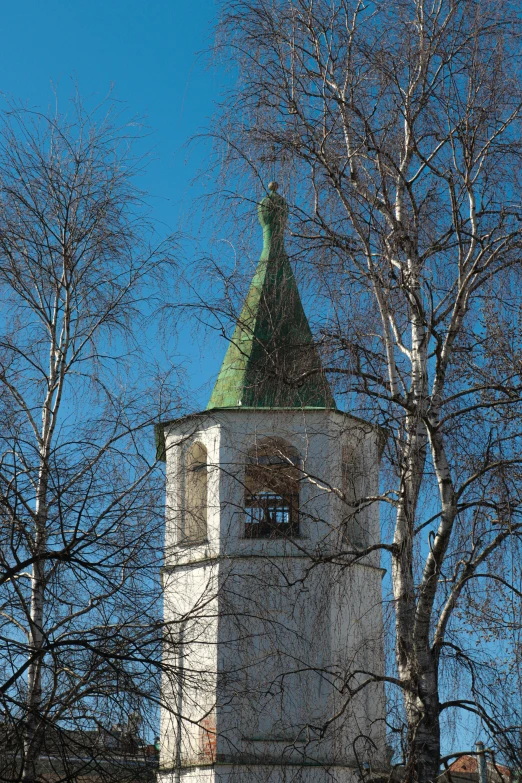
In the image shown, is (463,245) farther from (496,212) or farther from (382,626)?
(382,626)

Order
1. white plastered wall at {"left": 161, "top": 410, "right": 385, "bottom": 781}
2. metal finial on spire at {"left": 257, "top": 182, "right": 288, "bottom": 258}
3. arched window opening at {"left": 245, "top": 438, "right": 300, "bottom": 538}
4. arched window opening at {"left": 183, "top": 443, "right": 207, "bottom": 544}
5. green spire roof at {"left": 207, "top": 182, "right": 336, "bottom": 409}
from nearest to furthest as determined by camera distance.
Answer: green spire roof at {"left": 207, "top": 182, "right": 336, "bottom": 409} < metal finial on spire at {"left": 257, "top": 182, "right": 288, "bottom": 258} < arched window opening at {"left": 245, "top": 438, "right": 300, "bottom": 538} < white plastered wall at {"left": 161, "top": 410, "right": 385, "bottom": 781} < arched window opening at {"left": 183, "top": 443, "right": 207, "bottom": 544}

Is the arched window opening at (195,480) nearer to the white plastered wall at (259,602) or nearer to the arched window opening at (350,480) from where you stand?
the white plastered wall at (259,602)

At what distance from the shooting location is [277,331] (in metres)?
10.3

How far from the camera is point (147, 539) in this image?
33.2 ft

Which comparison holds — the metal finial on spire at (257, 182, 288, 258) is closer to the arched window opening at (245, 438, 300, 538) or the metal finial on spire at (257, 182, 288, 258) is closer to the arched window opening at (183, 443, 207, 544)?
the arched window opening at (245, 438, 300, 538)

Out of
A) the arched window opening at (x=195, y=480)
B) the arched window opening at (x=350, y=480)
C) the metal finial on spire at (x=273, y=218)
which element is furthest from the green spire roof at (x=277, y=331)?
the arched window opening at (x=195, y=480)

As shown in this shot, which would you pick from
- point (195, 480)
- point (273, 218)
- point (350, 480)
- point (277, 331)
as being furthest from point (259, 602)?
point (195, 480)

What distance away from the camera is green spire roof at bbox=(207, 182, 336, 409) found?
1002cm

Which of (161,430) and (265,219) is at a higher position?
(265,219)

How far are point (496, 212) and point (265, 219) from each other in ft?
6.57

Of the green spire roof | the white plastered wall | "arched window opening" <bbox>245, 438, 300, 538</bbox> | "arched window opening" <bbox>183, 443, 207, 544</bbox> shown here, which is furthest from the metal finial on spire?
"arched window opening" <bbox>183, 443, 207, 544</bbox>

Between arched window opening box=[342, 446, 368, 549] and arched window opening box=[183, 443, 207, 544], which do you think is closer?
arched window opening box=[342, 446, 368, 549]

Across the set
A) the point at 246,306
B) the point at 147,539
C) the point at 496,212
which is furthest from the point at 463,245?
the point at 147,539

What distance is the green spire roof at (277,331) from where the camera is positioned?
1002cm
